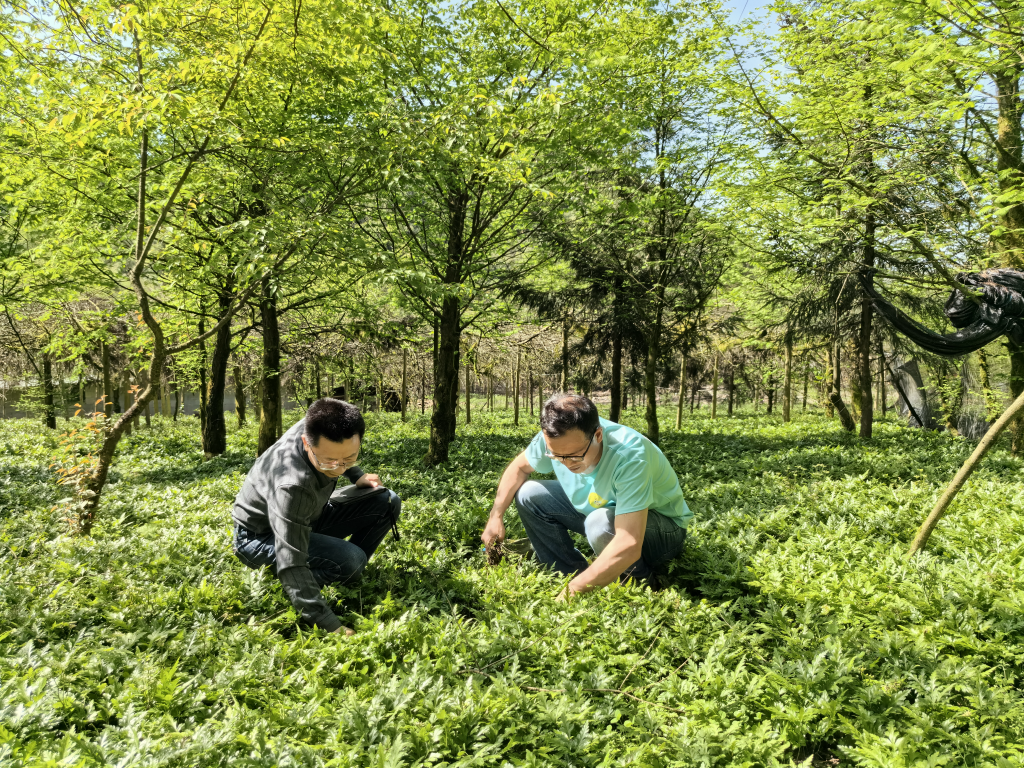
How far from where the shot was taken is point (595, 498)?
3770mm

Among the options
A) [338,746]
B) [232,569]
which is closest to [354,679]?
[338,746]

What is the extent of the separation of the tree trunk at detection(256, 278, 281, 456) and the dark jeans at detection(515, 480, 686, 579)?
25.2 feet

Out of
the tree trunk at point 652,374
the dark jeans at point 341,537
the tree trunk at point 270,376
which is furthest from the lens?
the tree trunk at point 652,374

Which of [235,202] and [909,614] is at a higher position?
[235,202]

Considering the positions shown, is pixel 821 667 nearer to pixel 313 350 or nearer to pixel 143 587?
pixel 143 587

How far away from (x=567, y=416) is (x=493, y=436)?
10995mm

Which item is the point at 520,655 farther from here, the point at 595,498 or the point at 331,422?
the point at 331,422

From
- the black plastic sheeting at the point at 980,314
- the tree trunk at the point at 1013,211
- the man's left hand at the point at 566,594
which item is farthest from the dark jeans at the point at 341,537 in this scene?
the tree trunk at the point at 1013,211

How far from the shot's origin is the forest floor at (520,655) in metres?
2.33

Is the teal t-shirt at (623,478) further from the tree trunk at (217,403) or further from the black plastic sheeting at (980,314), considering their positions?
the tree trunk at (217,403)

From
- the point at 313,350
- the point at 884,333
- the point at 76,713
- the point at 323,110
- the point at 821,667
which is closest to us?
the point at 76,713

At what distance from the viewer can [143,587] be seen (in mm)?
3674

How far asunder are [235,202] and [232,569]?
7698 millimetres

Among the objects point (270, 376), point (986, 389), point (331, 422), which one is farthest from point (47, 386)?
point (986, 389)
